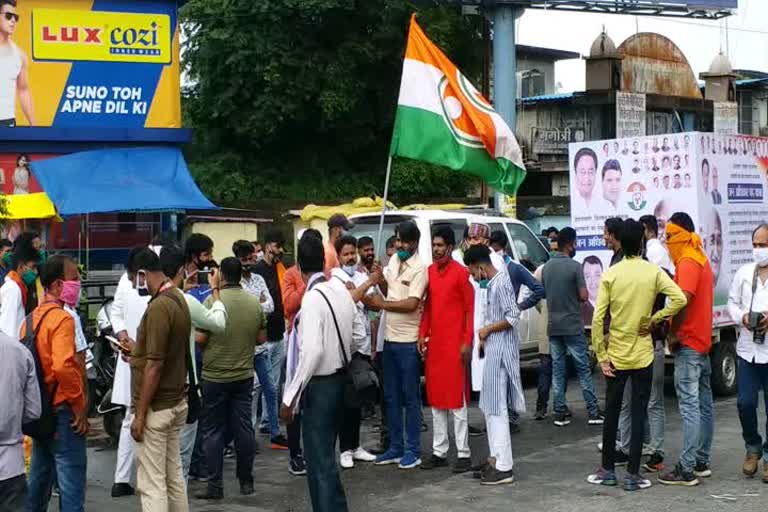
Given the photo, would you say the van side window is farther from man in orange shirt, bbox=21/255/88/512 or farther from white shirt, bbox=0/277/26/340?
man in orange shirt, bbox=21/255/88/512

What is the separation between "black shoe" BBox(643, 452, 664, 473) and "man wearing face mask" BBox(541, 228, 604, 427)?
2.38 metres

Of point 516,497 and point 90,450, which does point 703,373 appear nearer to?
point 516,497

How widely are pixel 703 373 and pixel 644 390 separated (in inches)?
24.2

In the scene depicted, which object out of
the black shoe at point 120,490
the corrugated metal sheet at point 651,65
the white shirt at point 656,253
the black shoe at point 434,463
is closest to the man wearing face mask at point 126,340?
the black shoe at point 120,490

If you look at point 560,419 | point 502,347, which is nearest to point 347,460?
point 502,347

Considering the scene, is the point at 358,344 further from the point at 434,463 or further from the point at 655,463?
the point at 655,463

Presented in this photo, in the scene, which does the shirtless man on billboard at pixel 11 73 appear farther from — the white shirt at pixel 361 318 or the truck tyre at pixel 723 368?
the truck tyre at pixel 723 368

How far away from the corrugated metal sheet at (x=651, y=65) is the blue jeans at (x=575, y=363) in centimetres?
3098

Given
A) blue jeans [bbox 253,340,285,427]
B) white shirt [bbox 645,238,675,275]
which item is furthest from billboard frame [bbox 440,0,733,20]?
blue jeans [bbox 253,340,285,427]

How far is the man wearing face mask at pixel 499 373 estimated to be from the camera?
9.22 m

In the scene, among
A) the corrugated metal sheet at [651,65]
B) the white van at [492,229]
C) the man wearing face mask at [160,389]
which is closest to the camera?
the man wearing face mask at [160,389]

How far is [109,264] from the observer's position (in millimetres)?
19500

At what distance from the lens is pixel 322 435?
736 centimetres

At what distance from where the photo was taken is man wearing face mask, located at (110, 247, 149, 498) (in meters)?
8.82
